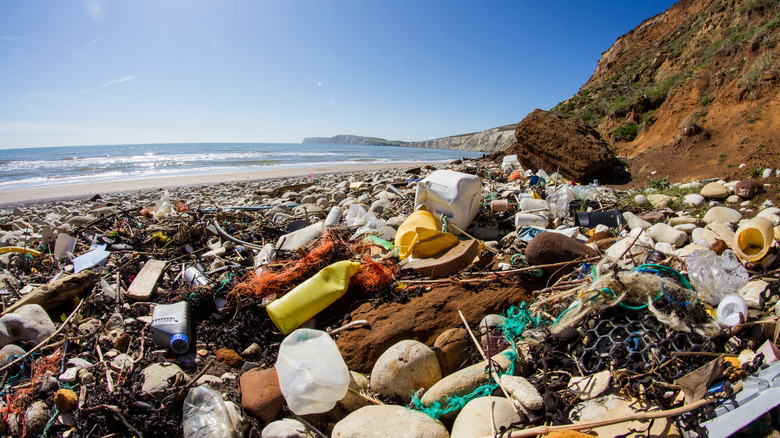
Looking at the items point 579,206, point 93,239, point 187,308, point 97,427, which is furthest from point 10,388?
point 579,206

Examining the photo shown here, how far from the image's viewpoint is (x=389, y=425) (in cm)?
160

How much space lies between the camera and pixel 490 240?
4.11 m

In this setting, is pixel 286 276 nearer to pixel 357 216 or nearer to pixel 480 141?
pixel 357 216

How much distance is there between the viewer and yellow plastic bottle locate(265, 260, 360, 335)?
8.03ft

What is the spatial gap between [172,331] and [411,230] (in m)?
2.24

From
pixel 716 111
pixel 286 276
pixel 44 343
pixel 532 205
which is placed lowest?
pixel 44 343

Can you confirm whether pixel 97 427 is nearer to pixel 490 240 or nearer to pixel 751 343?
pixel 751 343

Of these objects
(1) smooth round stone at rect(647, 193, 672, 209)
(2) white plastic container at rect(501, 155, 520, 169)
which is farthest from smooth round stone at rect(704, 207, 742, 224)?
(2) white plastic container at rect(501, 155, 520, 169)

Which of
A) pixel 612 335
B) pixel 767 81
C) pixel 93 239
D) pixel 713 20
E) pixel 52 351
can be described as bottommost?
pixel 52 351

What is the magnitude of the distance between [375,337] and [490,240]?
7.72 feet

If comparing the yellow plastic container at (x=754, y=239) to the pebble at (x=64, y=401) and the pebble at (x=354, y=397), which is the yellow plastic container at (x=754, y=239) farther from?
the pebble at (x=64, y=401)

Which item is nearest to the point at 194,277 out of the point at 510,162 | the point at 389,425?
the point at 389,425

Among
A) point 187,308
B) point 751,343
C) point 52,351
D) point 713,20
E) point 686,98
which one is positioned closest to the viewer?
point 751,343

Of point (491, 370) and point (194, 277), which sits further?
point (194, 277)
